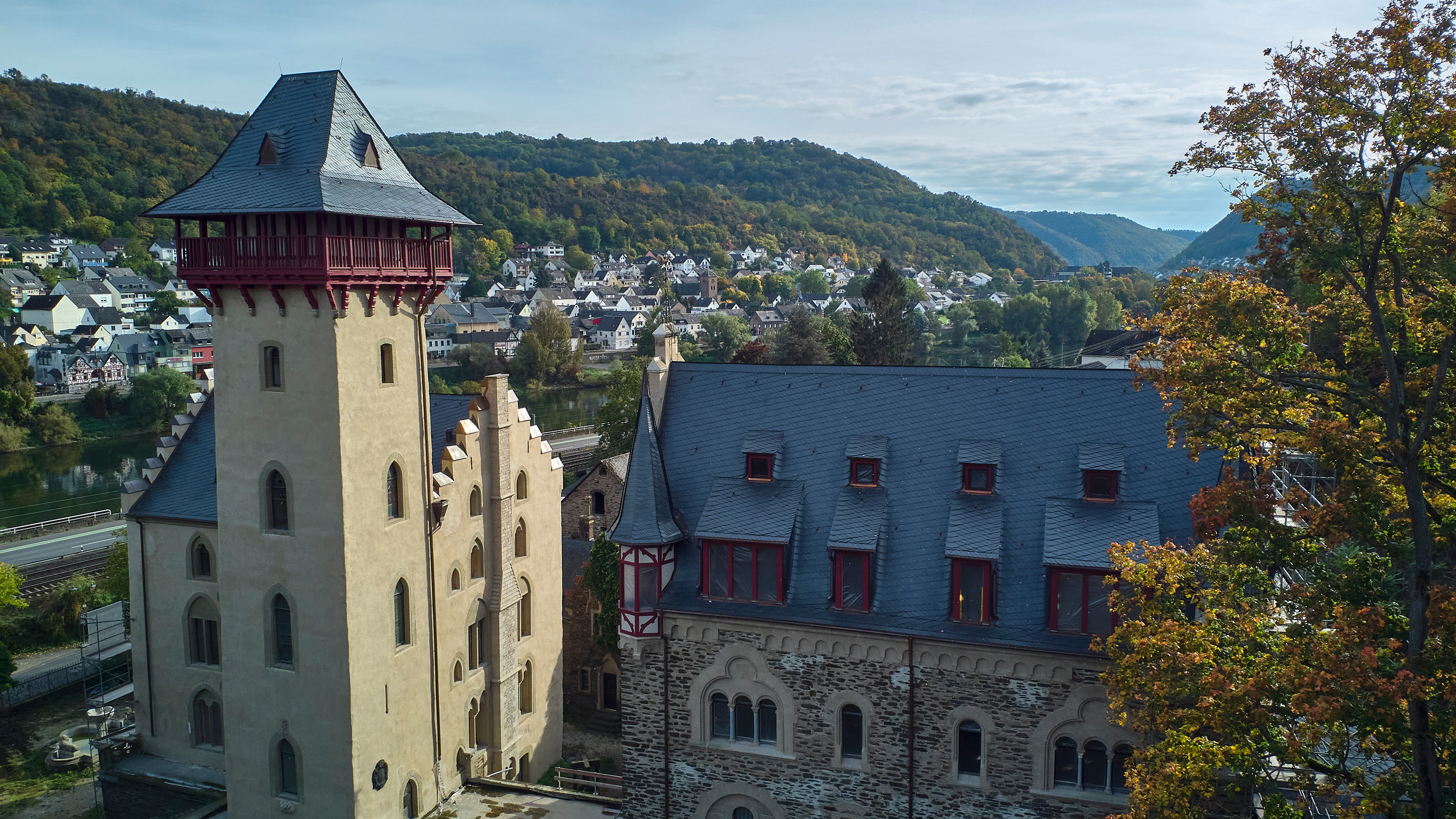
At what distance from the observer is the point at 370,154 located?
880 inches

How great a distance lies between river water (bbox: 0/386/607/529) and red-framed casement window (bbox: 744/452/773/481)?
160 feet

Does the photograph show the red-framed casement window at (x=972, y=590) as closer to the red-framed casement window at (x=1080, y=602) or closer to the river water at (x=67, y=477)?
the red-framed casement window at (x=1080, y=602)

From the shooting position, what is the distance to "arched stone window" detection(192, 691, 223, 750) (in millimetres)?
28625

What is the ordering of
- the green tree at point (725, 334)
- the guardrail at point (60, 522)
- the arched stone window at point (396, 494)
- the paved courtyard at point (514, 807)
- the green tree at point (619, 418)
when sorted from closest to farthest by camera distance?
the arched stone window at point (396, 494)
the paved courtyard at point (514, 807)
the green tree at point (619, 418)
the guardrail at point (60, 522)
the green tree at point (725, 334)

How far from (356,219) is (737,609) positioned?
469 inches

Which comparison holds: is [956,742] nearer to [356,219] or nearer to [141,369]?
[356,219]

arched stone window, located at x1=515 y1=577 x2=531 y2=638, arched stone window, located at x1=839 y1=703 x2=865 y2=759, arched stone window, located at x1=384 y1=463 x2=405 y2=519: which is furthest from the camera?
arched stone window, located at x1=515 y1=577 x2=531 y2=638

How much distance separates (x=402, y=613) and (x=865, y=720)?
37.6 feet

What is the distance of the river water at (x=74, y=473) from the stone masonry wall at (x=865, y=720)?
49.4m

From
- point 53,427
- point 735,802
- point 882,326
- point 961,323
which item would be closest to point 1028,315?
point 961,323

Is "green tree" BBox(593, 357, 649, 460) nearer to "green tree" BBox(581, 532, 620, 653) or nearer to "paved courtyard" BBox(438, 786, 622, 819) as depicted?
"green tree" BBox(581, 532, 620, 653)

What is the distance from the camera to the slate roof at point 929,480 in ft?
62.4

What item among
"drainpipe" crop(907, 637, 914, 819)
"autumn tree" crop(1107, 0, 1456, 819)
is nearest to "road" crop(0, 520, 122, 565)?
"drainpipe" crop(907, 637, 914, 819)

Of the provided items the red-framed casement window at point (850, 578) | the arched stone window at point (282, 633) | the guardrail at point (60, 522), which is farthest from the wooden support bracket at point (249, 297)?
the guardrail at point (60, 522)
